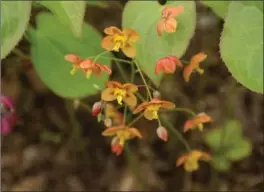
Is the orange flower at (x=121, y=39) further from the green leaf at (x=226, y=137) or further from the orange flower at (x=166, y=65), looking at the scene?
the green leaf at (x=226, y=137)

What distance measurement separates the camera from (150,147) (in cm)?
147

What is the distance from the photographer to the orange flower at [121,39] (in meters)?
0.96

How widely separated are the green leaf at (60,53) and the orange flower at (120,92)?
143mm

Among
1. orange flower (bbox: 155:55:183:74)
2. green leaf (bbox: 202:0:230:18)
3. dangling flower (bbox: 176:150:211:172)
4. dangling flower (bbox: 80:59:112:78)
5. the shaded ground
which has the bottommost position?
the shaded ground

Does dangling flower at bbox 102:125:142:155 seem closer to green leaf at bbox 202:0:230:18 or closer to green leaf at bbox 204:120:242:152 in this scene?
green leaf at bbox 202:0:230:18

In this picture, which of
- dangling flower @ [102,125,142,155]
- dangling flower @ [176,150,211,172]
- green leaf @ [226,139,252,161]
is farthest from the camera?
green leaf @ [226,139,252,161]

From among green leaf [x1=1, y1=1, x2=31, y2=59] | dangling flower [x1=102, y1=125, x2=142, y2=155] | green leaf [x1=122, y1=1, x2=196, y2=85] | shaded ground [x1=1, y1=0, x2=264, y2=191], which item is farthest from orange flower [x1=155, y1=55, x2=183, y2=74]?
shaded ground [x1=1, y1=0, x2=264, y2=191]

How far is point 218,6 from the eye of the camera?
109 cm

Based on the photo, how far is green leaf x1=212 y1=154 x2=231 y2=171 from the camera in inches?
53.6

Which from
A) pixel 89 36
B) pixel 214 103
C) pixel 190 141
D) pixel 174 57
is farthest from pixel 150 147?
pixel 174 57

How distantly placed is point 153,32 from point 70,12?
15 centimetres

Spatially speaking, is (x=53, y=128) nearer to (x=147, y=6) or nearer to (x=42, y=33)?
(x=42, y=33)

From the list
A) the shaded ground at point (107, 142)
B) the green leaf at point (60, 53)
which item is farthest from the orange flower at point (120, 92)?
the shaded ground at point (107, 142)

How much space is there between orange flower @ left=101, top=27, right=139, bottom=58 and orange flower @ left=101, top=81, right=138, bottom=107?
62mm
